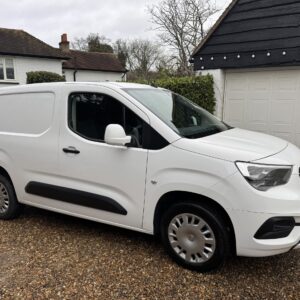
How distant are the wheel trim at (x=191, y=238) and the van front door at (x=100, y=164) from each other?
0.41m

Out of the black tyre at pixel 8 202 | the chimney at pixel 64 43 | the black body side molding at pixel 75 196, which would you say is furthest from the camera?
the chimney at pixel 64 43

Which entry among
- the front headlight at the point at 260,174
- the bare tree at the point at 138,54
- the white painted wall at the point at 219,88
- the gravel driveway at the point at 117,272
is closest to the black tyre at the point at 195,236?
the gravel driveway at the point at 117,272

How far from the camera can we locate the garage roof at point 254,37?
797 cm

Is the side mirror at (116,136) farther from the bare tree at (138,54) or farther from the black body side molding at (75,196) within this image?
the bare tree at (138,54)

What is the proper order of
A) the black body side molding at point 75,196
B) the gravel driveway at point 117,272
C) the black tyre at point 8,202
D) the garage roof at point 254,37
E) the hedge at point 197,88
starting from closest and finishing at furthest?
1. the gravel driveway at point 117,272
2. the black body side molding at point 75,196
3. the black tyre at point 8,202
4. the garage roof at point 254,37
5. the hedge at point 197,88

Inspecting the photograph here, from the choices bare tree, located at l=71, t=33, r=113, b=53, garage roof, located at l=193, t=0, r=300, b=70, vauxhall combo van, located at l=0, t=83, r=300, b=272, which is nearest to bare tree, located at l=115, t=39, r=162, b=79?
bare tree, located at l=71, t=33, r=113, b=53

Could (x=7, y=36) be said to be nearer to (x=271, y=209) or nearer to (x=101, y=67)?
(x=101, y=67)

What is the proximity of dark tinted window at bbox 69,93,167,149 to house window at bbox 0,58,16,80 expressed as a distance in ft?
70.6

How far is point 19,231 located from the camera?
14.9 ft

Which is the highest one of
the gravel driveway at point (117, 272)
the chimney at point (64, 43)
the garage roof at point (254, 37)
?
the chimney at point (64, 43)

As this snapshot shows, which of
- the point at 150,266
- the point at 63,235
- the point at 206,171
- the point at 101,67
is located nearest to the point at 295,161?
the point at 206,171

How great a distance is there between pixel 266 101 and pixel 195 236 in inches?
233

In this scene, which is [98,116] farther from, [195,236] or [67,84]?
[195,236]

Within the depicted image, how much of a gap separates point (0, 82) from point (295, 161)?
75.4ft
